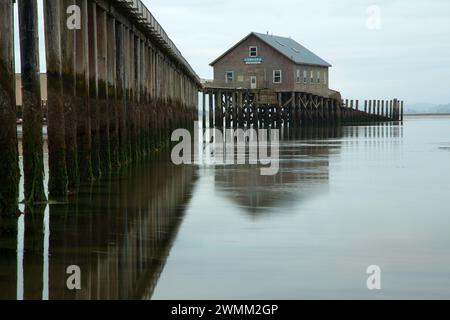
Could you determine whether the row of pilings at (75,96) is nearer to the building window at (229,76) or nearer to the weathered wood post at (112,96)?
the weathered wood post at (112,96)

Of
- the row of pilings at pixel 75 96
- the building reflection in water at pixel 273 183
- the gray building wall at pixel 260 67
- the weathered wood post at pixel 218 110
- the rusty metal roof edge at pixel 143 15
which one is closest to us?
the row of pilings at pixel 75 96

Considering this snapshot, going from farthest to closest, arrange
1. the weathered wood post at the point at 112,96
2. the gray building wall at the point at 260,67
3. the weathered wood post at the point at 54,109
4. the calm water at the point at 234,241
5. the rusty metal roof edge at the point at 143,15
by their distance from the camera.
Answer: the gray building wall at the point at 260,67 → the rusty metal roof edge at the point at 143,15 → the weathered wood post at the point at 112,96 → the weathered wood post at the point at 54,109 → the calm water at the point at 234,241

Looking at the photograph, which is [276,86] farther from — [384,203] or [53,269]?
[53,269]

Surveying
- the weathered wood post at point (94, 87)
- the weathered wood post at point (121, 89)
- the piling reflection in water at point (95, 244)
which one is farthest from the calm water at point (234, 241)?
the weathered wood post at point (121, 89)

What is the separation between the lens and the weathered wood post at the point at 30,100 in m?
13.9

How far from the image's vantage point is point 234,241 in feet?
38.3

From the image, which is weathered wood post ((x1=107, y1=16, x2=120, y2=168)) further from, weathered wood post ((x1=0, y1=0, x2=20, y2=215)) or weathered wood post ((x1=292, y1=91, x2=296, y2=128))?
weathered wood post ((x1=292, y1=91, x2=296, y2=128))

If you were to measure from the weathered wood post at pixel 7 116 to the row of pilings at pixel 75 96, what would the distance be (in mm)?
13

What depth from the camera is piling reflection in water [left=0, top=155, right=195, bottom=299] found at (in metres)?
8.83

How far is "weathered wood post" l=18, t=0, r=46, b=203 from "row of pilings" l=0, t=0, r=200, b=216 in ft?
0.05

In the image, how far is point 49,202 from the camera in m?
14.8

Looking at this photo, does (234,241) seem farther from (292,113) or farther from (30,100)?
(292,113)

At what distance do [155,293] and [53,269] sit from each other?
145 cm
